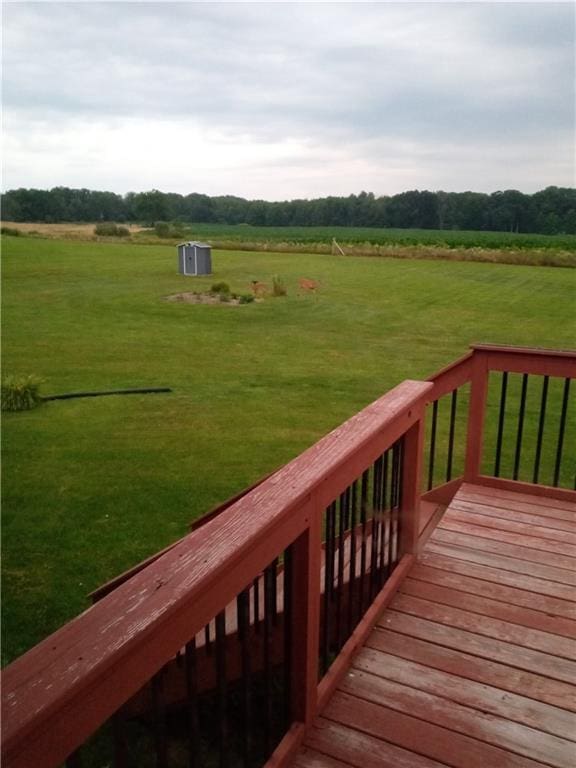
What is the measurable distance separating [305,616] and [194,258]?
18456 mm

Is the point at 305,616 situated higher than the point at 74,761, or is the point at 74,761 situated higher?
the point at 74,761

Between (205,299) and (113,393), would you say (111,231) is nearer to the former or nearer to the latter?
(205,299)

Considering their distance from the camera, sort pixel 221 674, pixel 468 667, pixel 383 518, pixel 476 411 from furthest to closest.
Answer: pixel 476 411 → pixel 383 518 → pixel 468 667 → pixel 221 674

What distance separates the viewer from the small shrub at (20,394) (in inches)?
287

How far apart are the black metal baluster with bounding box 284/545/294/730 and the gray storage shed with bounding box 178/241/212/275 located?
18.1m

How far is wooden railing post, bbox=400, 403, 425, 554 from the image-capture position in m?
2.72

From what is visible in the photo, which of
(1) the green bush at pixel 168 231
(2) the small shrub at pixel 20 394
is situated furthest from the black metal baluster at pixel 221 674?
(1) the green bush at pixel 168 231

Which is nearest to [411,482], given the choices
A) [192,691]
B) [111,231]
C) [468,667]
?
[468,667]

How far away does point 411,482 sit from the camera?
2783 millimetres

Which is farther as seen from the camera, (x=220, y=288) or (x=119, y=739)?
A: (x=220, y=288)

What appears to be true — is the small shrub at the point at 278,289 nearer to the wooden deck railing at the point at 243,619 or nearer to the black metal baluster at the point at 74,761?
the wooden deck railing at the point at 243,619

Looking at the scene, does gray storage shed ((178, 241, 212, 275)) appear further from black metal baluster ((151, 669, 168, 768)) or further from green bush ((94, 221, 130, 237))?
green bush ((94, 221, 130, 237))

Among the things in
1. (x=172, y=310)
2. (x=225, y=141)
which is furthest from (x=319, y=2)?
(x=225, y=141)

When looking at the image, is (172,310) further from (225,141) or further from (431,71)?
(431,71)
